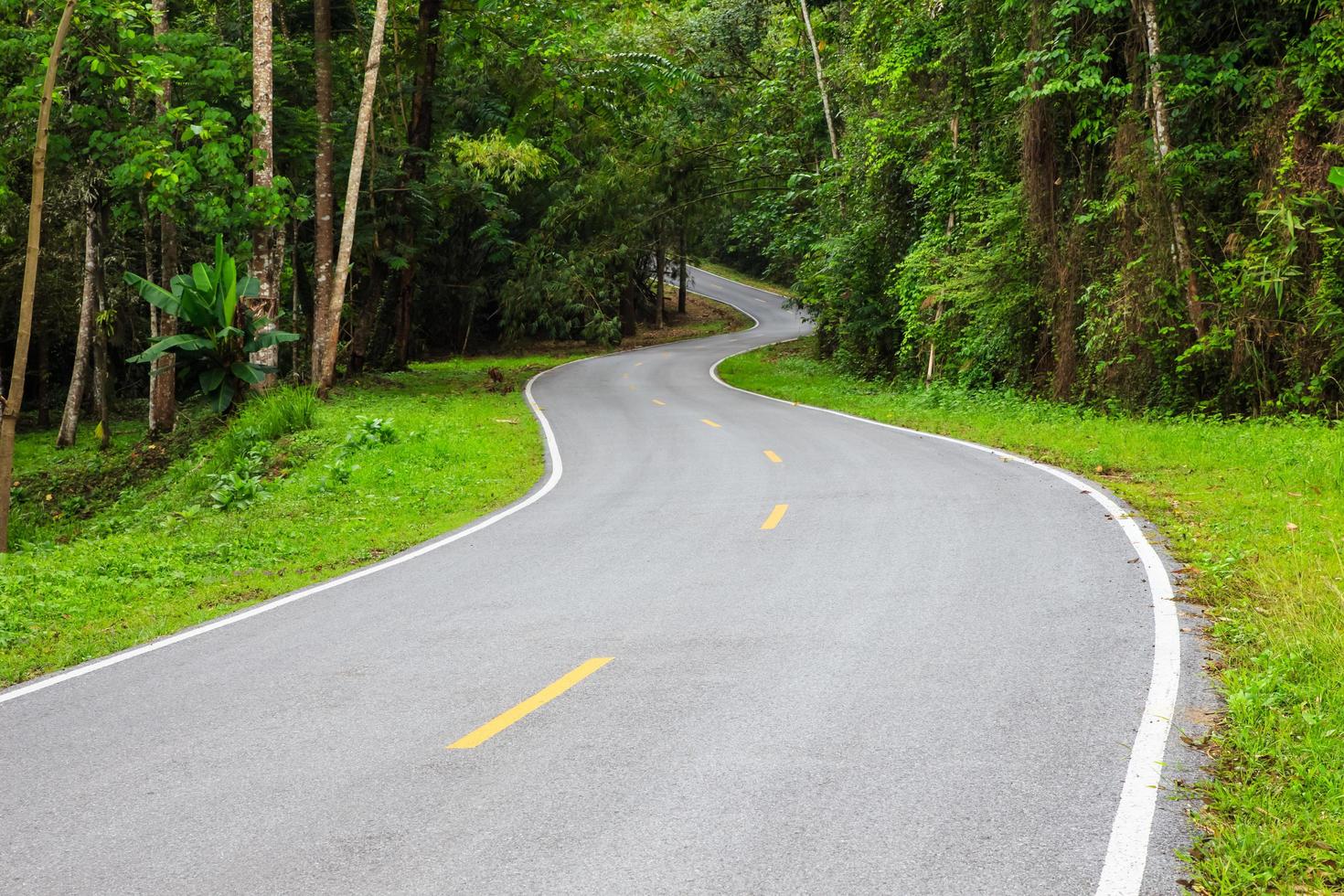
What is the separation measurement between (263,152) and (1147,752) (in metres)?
18.7

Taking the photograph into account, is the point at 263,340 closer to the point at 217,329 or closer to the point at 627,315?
the point at 217,329

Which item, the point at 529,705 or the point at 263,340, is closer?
the point at 529,705

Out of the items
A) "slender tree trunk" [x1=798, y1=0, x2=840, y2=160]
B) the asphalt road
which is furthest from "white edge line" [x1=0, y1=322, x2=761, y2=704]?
"slender tree trunk" [x1=798, y1=0, x2=840, y2=160]

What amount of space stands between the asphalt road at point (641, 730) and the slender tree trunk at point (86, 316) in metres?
18.6

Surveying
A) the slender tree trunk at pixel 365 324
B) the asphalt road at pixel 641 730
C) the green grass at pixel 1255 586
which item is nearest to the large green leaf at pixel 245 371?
the slender tree trunk at pixel 365 324

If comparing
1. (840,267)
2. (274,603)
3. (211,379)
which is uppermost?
(840,267)

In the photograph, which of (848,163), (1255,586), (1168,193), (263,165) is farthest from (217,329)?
(848,163)

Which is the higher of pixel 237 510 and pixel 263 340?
pixel 263 340

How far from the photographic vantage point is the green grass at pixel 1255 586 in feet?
14.4

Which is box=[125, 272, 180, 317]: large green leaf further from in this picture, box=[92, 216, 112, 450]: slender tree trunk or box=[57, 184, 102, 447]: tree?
box=[92, 216, 112, 450]: slender tree trunk

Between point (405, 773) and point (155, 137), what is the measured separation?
680 inches

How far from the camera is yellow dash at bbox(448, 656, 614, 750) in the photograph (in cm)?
566

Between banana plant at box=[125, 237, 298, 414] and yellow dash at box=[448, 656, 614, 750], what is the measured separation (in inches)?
552

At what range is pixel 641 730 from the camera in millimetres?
5738
